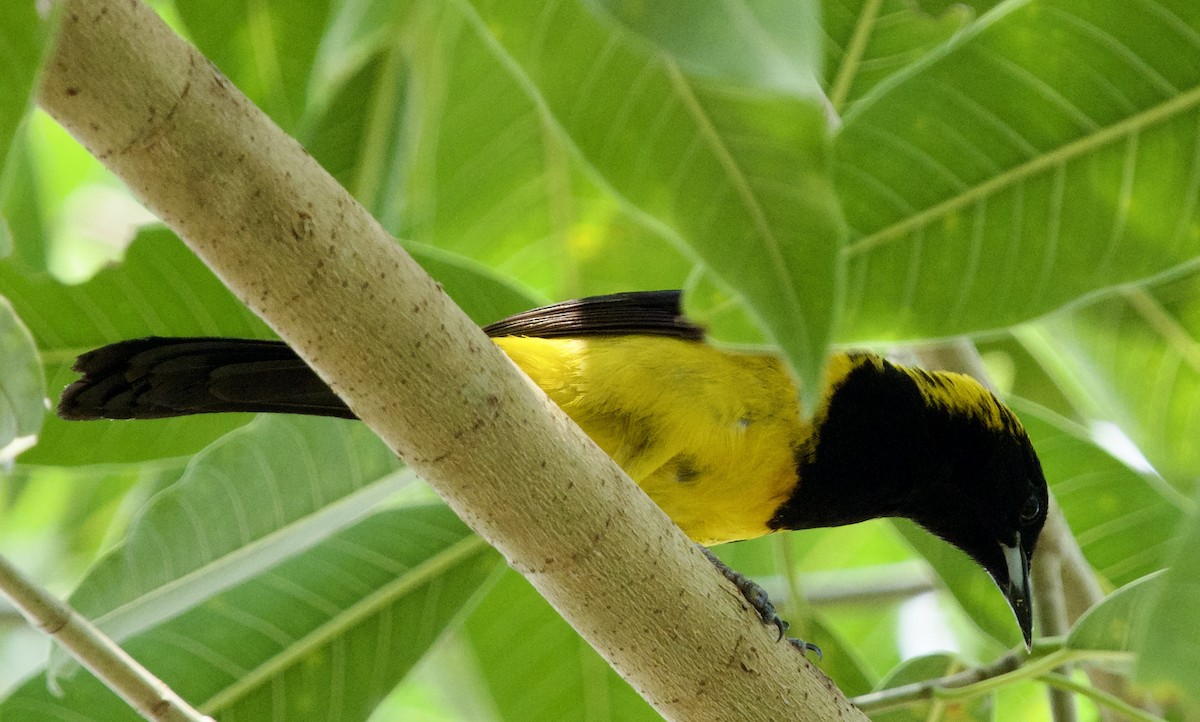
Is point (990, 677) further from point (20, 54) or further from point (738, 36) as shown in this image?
point (20, 54)

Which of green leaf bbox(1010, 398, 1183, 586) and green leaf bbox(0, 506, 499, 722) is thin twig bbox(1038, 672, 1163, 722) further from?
green leaf bbox(0, 506, 499, 722)

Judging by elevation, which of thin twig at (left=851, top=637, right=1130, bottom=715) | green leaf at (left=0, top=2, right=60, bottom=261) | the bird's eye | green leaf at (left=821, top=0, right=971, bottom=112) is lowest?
thin twig at (left=851, top=637, right=1130, bottom=715)

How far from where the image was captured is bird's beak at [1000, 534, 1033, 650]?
2643 millimetres

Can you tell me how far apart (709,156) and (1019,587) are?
1894 mm

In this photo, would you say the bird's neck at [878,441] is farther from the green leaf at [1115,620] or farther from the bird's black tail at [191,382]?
the bird's black tail at [191,382]

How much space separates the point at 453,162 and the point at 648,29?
1.74 meters

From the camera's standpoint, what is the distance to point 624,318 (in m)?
2.55

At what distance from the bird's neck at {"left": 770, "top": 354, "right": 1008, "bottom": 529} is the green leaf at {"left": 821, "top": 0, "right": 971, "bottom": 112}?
2.50 ft

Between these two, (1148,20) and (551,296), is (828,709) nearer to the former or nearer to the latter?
(1148,20)

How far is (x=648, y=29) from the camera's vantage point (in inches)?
32.1

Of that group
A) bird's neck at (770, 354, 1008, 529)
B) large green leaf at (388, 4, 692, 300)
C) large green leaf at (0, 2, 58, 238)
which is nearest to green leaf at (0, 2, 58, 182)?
large green leaf at (0, 2, 58, 238)

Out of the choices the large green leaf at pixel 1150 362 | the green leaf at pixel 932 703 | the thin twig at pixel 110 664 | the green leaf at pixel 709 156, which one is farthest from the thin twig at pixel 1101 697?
the thin twig at pixel 110 664

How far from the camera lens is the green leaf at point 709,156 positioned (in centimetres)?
105

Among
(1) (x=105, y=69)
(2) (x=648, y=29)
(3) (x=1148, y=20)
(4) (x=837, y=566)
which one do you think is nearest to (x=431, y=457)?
(1) (x=105, y=69)
